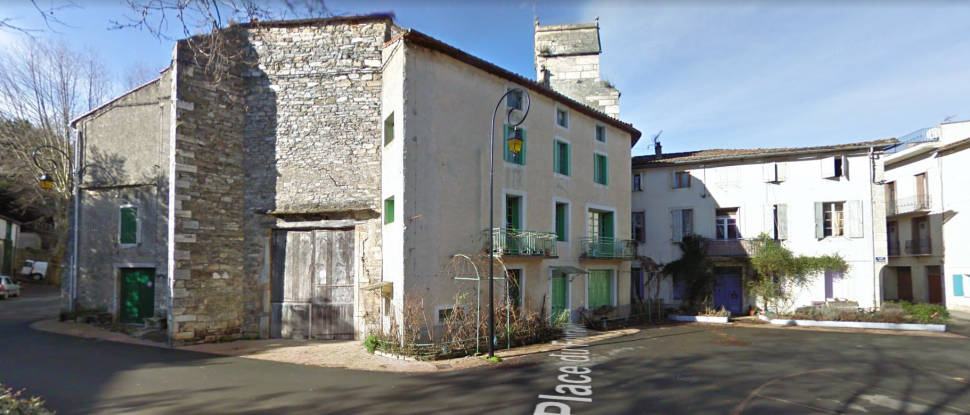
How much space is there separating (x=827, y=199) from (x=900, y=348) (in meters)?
7.99

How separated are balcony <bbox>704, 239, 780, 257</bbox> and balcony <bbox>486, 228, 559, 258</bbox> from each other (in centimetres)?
933

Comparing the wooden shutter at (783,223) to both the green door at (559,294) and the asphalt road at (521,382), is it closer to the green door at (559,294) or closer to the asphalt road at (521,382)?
the asphalt road at (521,382)

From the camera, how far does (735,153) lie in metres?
20.6

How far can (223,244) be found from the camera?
13094mm

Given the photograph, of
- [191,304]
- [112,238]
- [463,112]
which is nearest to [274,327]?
[191,304]

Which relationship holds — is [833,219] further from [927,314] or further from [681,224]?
[681,224]

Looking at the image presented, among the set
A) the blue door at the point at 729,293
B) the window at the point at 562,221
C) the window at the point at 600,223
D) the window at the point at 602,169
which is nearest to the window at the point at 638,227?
the blue door at the point at 729,293

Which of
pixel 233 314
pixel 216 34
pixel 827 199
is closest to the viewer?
pixel 216 34

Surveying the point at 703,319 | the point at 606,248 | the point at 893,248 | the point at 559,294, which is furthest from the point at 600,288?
the point at 893,248

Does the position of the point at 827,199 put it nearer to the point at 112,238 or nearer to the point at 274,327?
the point at 274,327

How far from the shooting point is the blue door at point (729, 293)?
2009 centimetres

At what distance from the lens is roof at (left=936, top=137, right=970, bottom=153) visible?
18.6 meters

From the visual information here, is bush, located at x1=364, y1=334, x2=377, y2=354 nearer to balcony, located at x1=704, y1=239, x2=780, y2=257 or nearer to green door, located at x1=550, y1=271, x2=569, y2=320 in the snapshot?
green door, located at x1=550, y1=271, x2=569, y2=320

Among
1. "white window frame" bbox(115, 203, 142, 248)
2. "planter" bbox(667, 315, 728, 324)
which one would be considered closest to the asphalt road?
"white window frame" bbox(115, 203, 142, 248)
